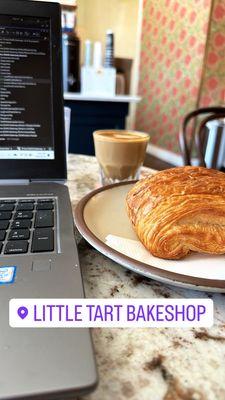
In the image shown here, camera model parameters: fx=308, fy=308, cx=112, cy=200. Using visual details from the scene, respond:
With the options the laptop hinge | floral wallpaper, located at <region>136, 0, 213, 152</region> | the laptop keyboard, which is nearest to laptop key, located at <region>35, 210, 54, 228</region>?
the laptop keyboard

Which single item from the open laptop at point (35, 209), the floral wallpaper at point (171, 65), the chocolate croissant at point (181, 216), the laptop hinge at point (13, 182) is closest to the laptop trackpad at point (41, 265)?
the open laptop at point (35, 209)

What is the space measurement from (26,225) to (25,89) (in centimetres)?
21

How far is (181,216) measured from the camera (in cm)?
32

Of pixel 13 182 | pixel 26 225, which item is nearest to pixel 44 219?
pixel 26 225

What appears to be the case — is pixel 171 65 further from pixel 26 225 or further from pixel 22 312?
pixel 22 312

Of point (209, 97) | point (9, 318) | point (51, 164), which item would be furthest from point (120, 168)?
point (209, 97)

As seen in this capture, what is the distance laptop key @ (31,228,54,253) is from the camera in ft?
1.01

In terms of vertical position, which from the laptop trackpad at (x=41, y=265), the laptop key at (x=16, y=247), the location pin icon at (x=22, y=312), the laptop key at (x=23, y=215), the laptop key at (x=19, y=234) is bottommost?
the location pin icon at (x=22, y=312)

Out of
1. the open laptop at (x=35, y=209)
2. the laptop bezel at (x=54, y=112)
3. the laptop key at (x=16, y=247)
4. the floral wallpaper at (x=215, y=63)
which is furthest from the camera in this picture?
the floral wallpaper at (x=215, y=63)

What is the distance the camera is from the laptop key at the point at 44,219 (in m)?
0.35

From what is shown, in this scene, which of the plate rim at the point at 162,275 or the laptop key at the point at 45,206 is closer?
the plate rim at the point at 162,275

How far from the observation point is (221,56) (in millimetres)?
2461

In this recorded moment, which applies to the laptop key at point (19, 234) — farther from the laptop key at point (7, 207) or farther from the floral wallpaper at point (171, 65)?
the floral wallpaper at point (171, 65)

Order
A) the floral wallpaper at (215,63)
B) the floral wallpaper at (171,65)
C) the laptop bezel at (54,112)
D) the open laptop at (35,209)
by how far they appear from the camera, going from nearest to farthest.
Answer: the open laptop at (35,209) → the laptop bezel at (54,112) → the floral wallpaper at (215,63) → the floral wallpaper at (171,65)
